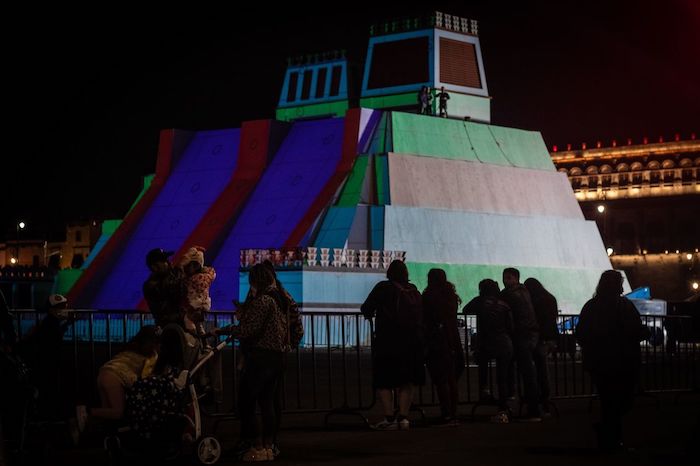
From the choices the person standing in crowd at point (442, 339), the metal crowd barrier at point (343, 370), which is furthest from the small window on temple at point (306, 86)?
the person standing in crowd at point (442, 339)

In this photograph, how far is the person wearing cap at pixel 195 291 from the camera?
1286 centimetres

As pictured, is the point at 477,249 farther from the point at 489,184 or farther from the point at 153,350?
the point at 153,350

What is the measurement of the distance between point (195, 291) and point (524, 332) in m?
5.04

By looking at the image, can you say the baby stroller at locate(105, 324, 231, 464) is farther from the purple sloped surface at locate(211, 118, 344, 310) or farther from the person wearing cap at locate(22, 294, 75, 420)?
the purple sloped surface at locate(211, 118, 344, 310)

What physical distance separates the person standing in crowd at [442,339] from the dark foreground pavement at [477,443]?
0.40 metres

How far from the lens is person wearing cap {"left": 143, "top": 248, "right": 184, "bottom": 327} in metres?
12.7

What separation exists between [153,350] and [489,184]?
39.6m

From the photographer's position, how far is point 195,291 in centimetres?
1314

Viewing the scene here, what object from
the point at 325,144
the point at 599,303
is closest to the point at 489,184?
the point at 325,144

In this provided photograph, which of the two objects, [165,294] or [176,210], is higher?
[176,210]

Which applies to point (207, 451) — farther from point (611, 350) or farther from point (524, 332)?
point (524, 332)

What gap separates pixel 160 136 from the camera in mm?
52531

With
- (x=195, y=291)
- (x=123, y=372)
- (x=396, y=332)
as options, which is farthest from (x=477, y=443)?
(x=123, y=372)

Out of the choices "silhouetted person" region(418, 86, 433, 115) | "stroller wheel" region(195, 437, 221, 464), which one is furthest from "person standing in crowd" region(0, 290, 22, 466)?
"silhouetted person" region(418, 86, 433, 115)
